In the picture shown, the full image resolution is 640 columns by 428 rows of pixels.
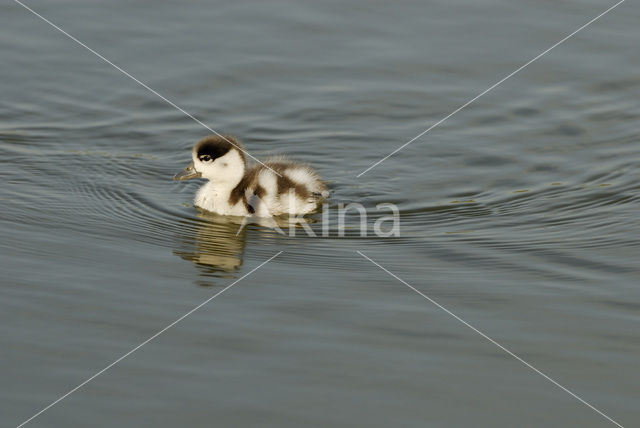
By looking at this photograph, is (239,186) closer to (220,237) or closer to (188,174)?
(188,174)

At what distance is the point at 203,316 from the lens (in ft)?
15.4

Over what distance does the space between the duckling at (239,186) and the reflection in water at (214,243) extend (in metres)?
0.11

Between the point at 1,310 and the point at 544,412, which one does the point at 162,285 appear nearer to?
the point at 1,310

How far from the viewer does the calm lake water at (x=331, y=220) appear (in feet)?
13.3

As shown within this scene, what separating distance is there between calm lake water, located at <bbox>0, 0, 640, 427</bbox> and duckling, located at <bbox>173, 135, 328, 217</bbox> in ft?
0.63

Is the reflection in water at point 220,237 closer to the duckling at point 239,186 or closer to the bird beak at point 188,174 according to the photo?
the duckling at point 239,186

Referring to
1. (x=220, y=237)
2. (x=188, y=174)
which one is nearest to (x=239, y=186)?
(x=188, y=174)

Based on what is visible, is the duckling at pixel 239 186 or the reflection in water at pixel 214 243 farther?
the duckling at pixel 239 186

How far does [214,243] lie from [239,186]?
755 millimetres

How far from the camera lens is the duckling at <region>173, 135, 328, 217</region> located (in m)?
6.32

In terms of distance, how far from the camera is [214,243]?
5.80 meters

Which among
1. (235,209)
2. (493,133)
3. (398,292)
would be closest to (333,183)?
(235,209)

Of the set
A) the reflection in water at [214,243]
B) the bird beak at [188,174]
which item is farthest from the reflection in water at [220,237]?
the bird beak at [188,174]

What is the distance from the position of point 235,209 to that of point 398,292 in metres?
1.67
